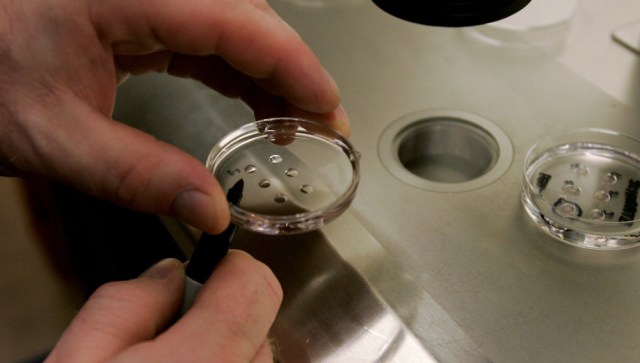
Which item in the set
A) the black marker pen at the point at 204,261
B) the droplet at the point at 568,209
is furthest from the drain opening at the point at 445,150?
the black marker pen at the point at 204,261

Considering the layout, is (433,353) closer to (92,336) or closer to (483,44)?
Answer: (92,336)

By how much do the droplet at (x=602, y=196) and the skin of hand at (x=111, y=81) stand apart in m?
0.27

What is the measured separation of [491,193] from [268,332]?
0.26 metres

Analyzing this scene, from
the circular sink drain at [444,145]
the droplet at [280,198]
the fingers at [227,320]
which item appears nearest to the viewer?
the fingers at [227,320]

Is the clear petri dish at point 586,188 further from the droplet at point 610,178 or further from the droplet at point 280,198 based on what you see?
the droplet at point 280,198

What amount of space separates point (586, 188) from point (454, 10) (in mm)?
240

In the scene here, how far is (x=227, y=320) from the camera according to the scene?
48 centimetres

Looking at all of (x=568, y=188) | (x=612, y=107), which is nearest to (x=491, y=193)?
(x=568, y=188)

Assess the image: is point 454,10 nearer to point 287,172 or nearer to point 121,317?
point 287,172

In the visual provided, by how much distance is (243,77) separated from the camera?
0.71 metres

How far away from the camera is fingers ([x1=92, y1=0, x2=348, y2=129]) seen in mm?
551

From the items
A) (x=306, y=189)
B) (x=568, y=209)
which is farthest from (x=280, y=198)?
(x=568, y=209)

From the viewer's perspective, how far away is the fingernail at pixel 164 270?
1.72 feet

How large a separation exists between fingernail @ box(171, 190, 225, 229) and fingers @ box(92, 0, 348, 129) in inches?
6.1
